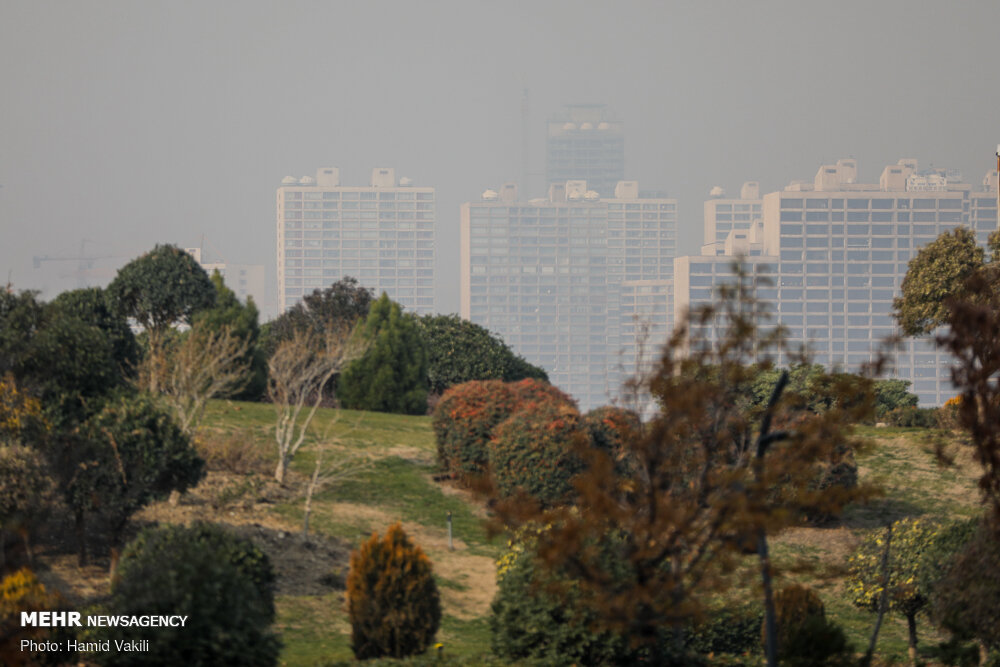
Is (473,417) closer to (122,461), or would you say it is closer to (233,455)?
(233,455)

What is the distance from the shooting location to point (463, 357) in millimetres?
44188

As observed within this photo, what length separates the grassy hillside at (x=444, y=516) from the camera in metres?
15.8

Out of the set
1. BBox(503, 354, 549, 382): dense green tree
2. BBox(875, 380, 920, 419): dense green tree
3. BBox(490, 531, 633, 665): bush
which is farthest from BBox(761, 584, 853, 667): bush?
BBox(503, 354, 549, 382): dense green tree

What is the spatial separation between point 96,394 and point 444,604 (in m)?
6.71

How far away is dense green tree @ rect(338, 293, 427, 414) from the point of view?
37281mm

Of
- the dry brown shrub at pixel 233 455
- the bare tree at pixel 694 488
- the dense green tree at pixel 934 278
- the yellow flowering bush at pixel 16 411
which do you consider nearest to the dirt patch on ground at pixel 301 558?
the dry brown shrub at pixel 233 455

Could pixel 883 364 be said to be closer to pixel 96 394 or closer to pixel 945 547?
pixel 945 547

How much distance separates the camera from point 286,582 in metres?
17.0

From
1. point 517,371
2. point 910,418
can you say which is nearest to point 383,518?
point 910,418

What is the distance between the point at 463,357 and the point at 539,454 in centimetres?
2306

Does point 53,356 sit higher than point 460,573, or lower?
higher

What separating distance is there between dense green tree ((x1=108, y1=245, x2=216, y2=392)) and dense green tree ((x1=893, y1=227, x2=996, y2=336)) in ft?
71.8

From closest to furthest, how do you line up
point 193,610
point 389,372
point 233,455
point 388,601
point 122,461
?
1. point 193,610
2. point 388,601
3. point 122,461
4. point 233,455
5. point 389,372

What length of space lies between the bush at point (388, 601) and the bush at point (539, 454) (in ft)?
26.9
